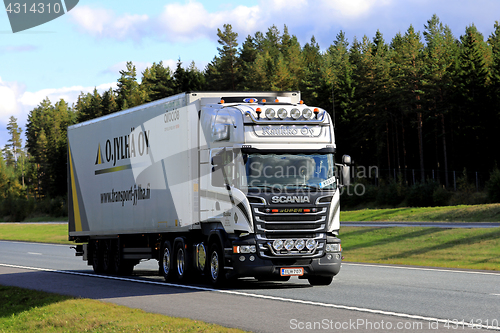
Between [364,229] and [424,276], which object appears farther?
[364,229]

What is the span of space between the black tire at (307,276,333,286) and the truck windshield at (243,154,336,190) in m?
2.28

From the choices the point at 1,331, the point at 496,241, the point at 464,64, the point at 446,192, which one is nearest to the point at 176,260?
the point at 1,331

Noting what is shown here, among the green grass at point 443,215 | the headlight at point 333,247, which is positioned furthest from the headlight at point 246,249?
the green grass at point 443,215

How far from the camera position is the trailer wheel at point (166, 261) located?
17453mm

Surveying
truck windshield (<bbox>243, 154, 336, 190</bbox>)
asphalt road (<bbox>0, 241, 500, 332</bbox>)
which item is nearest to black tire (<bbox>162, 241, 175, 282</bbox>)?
asphalt road (<bbox>0, 241, 500, 332</bbox>)

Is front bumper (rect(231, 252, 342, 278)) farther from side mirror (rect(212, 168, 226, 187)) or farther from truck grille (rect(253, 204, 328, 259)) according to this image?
side mirror (rect(212, 168, 226, 187))

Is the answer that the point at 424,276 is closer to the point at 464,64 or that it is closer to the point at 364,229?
the point at 364,229

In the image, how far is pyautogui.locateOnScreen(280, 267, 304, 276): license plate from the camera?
14.5m

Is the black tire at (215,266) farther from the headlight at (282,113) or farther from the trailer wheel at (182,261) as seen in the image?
the headlight at (282,113)

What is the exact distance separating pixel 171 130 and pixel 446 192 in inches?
1857

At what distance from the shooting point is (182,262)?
665 inches

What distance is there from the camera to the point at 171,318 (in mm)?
10625

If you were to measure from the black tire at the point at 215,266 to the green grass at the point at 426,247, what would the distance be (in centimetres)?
1018

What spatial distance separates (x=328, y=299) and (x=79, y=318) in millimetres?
4613
